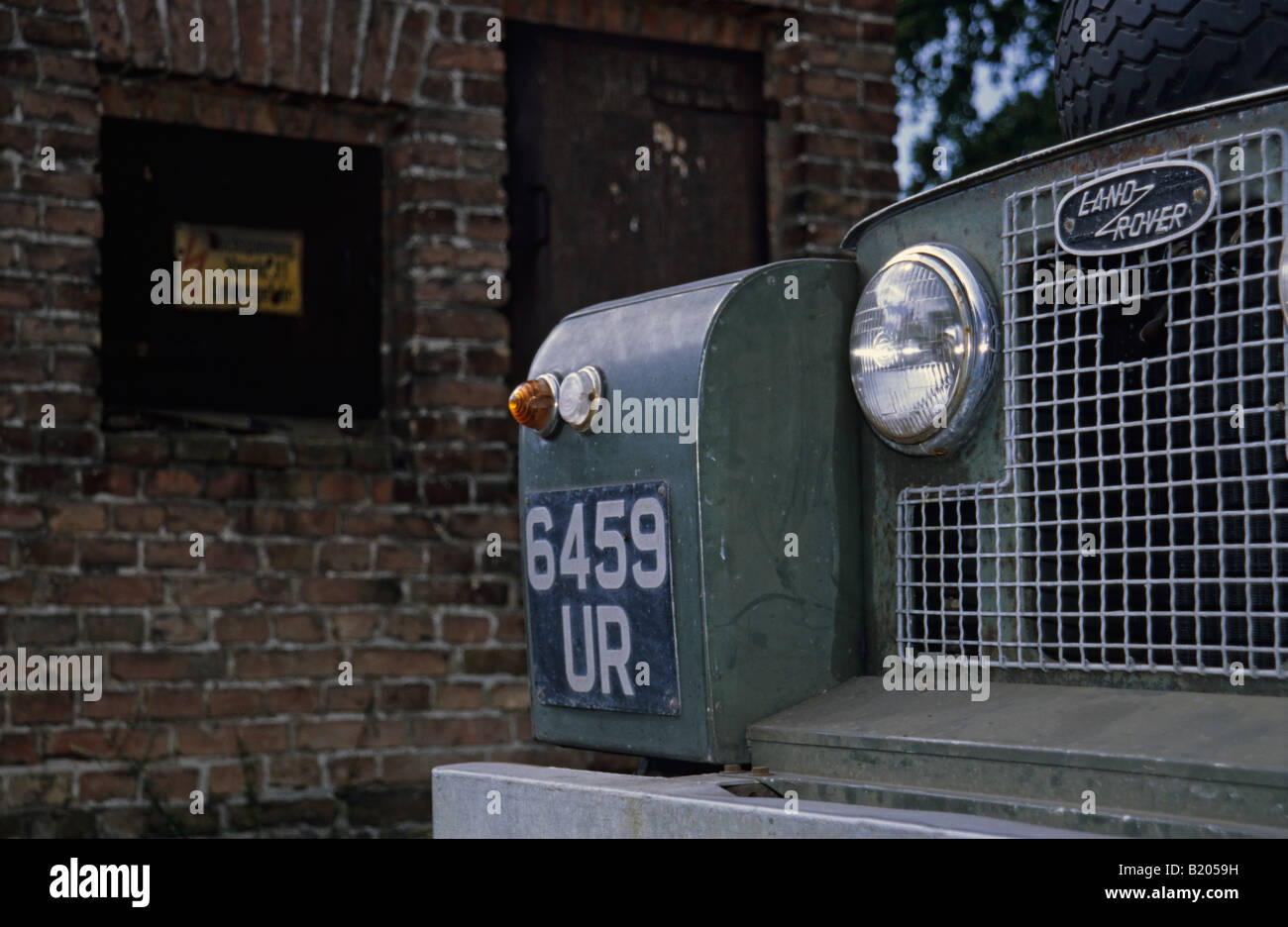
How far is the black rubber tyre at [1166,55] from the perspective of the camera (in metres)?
1.66

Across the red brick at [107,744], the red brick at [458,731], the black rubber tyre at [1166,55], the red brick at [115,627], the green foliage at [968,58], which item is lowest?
the red brick at [458,731]

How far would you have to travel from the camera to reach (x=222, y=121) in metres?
4.28

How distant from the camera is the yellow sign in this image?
13.9 ft

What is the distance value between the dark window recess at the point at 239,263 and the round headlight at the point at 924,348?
277cm

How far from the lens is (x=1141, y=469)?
5.04 ft

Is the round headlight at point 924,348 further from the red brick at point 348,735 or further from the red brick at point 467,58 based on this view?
the red brick at point 467,58

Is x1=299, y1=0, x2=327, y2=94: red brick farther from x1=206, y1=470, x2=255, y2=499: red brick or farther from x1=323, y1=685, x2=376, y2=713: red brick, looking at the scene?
x1=323, y1=685, x2=376, y2=713: red brick

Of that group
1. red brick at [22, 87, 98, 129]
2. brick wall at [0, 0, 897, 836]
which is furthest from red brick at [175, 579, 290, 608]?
red brick at [22, 87, 98, 129]

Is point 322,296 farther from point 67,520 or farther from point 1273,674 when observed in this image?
point 1273,674

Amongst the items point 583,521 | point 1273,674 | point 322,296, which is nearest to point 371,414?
point 322,296

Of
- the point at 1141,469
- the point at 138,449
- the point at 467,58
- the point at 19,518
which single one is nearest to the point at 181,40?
the point at 467,58

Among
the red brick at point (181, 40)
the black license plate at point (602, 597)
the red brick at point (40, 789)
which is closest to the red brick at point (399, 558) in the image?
the red brick at point (40, 789)

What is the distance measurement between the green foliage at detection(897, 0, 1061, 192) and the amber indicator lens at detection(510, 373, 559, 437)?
8.81 m

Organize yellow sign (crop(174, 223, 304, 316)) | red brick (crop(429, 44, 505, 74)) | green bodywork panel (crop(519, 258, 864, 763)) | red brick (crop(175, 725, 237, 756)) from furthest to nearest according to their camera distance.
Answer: red brick (crop(429, 44, 505, 74)) < yellow sign (crop(174, 223, 304, 316)) < red brick (crop(175, 725, 237, 756)) < green bodywork panel (crop(519, 258, 864, 763))
